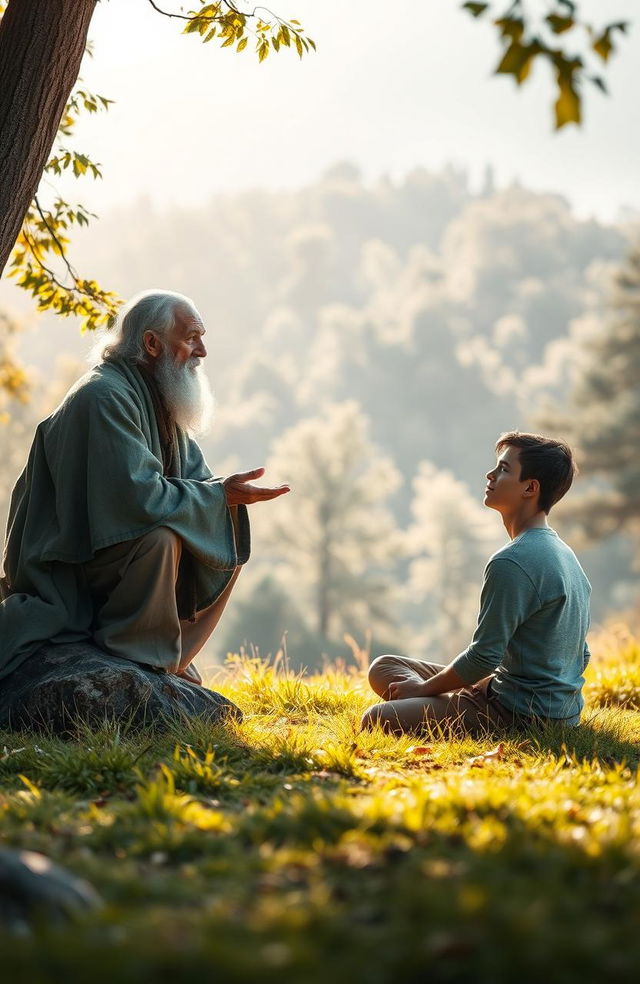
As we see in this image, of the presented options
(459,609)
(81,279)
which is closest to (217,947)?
(81,279)

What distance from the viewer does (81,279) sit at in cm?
679

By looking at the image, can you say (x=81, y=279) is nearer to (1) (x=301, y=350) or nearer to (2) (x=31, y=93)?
(2) (x=31, y=93)

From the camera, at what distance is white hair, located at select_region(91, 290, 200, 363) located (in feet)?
19.5

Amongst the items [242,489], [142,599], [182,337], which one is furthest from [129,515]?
[182,337]

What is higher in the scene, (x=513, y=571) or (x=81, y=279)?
(x=81, y=279)

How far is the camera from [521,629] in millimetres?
5324

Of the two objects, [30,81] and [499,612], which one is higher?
[30,81]

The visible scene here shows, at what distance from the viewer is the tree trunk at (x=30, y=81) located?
16.6 feet

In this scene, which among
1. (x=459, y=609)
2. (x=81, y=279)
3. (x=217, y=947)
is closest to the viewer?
(x=217, y=947)

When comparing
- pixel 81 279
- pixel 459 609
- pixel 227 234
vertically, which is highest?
pixel 227 234

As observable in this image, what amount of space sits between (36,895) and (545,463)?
3.57 m

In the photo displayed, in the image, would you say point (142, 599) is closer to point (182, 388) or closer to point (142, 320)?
point (182, 388)

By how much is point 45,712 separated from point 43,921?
2956 millimetres

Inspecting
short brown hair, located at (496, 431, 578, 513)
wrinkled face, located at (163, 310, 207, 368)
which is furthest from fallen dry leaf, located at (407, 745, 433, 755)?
wrinkled face, located at (163, 310, 207, 368)
